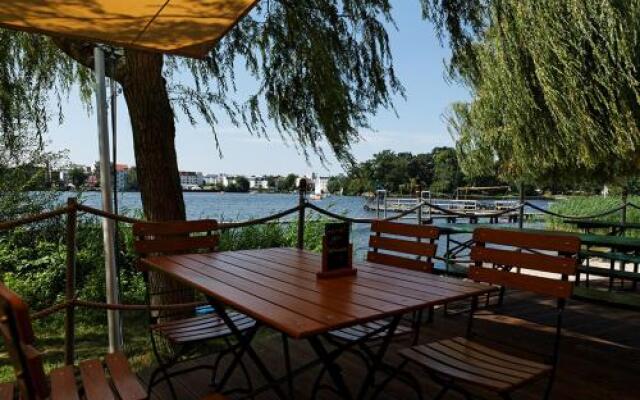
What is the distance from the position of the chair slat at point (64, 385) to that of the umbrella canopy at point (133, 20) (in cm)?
158

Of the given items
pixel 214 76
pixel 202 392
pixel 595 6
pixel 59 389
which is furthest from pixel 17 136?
pixel 595 6

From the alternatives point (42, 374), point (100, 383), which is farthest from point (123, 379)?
point (42, 374)

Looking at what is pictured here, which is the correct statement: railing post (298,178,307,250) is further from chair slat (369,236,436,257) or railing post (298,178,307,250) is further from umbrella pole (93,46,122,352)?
umbrella pole (93,46,122,352)

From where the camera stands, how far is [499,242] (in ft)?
7.53

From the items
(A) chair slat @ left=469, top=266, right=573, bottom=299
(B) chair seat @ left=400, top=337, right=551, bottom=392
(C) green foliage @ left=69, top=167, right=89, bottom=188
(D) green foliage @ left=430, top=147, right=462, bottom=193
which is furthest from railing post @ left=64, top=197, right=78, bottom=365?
(D) green foliage @ left=430, top=147, right=462, bottom=193

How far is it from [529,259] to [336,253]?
85 centimetres

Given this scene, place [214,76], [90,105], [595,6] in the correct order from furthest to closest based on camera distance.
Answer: [595,6], [90,105], [214,76]

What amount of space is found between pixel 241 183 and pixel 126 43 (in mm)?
10668

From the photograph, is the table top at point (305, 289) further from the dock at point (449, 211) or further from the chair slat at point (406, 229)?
the dock at point (449, 211)

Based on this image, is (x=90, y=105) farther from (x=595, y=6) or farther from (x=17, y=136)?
(x=595, y=6)

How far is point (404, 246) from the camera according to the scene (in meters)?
2.66

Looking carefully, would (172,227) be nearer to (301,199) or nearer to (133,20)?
(133,20)

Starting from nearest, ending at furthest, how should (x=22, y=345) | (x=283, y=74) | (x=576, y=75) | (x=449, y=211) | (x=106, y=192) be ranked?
1. (x=22, y=345)
2. (x=106, y=192)
3. (x=283, y=74)
4. (x=449, y=211)
5. (x=576, y=75)

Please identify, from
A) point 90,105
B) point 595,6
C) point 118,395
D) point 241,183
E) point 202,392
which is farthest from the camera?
point 241,183
